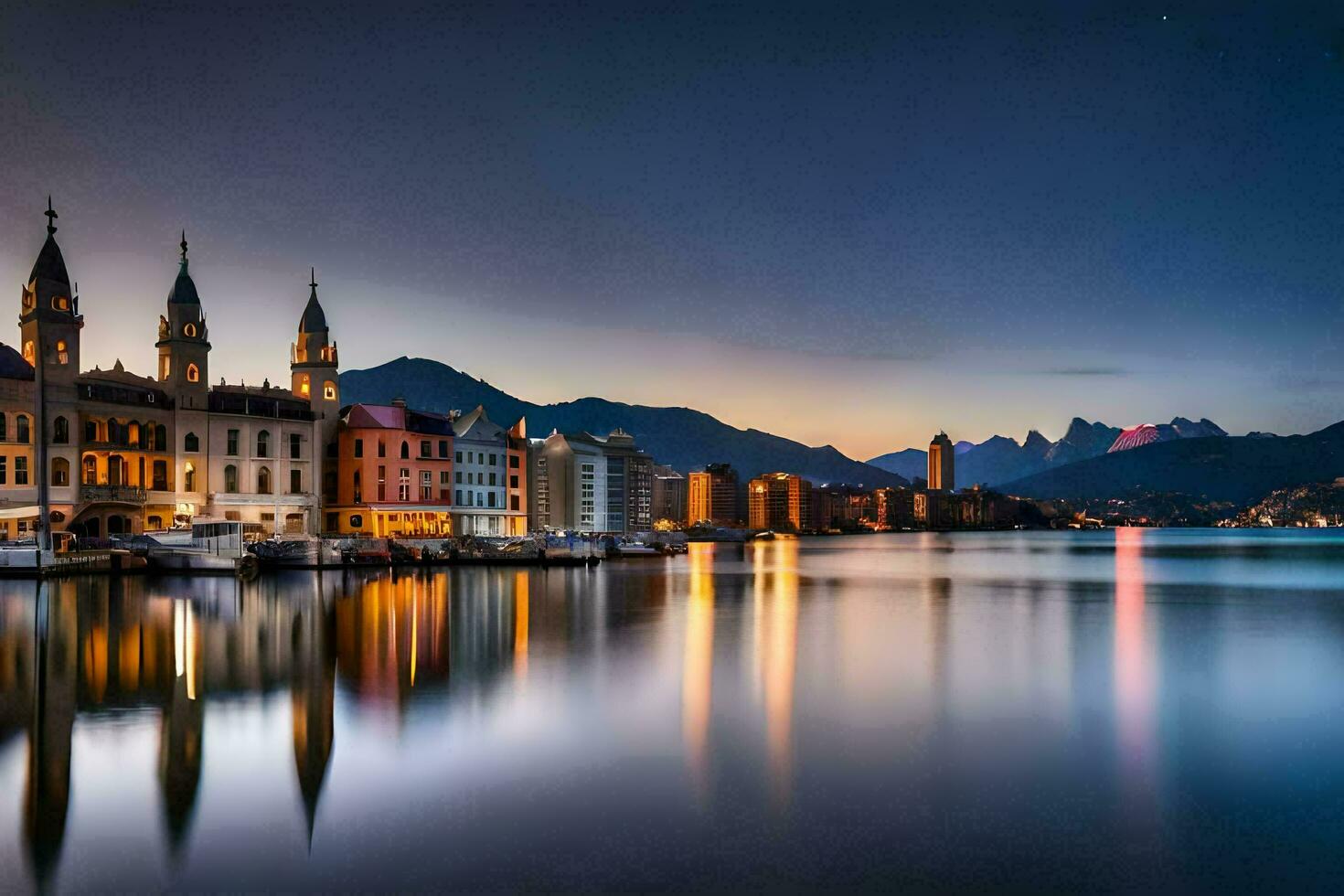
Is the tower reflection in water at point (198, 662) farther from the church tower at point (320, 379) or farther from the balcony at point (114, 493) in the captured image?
the church tower at point (320, 379)

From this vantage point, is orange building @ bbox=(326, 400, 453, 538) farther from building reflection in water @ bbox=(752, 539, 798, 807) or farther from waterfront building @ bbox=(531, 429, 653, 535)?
waterfront building @ bbox=(531, 429, 653, 535)

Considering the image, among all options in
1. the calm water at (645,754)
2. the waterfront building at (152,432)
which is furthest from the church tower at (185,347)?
the calm water at (645,754)

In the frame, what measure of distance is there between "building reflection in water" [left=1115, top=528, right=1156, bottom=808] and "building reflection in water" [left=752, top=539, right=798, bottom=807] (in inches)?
171

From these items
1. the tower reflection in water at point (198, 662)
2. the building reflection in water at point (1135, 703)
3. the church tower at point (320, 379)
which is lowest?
the building reflection in water at point (1135, 703)

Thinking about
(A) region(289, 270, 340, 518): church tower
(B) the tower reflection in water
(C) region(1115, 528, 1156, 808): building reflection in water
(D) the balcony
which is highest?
(A) region(289, 270, 340, 518): church tower

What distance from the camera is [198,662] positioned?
1986 cm

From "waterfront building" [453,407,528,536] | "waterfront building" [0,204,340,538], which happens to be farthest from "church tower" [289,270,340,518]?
"waterfront building" [453,407,528,536]

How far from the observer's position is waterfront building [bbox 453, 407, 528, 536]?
7156 cm

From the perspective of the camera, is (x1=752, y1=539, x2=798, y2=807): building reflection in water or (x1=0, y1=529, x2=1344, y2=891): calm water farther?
(x1=752, y1=539, x2=798, y2=807): building reflection in water

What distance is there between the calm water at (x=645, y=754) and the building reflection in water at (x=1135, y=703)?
96 mm

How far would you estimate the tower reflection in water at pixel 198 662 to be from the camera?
11844mm

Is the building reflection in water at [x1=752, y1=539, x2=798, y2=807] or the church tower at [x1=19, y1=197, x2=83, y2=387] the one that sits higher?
the church tower at [x1=19, y1=197, x2=83, y2=387]

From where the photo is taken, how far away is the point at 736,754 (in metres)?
14.0

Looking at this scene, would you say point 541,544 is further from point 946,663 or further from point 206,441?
point 946,663
